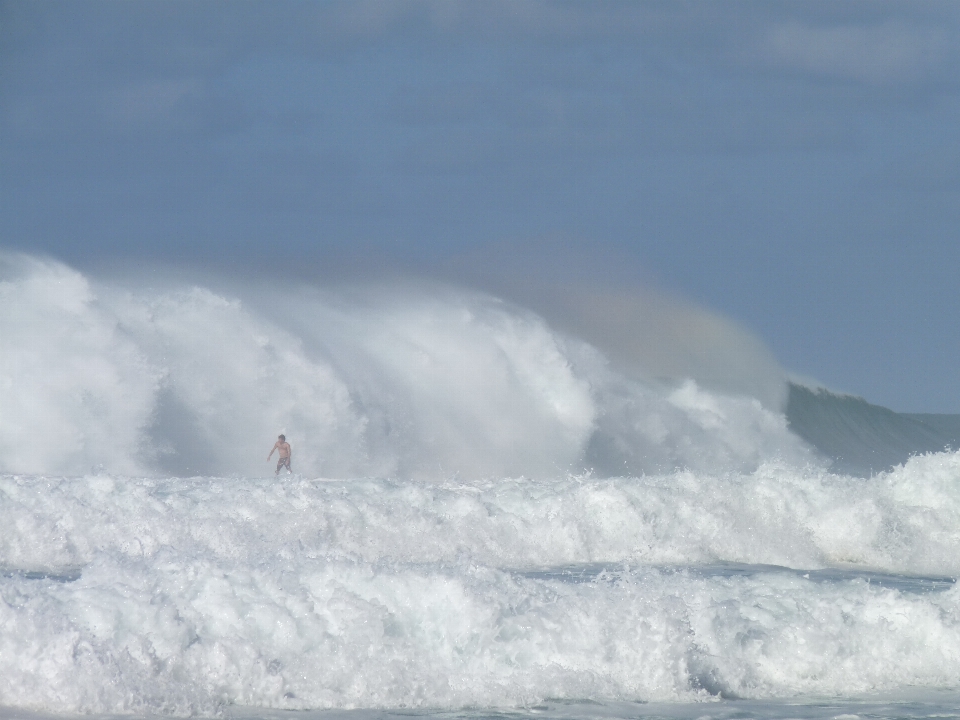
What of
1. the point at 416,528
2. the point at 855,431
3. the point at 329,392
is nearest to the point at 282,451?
the point at 329,392

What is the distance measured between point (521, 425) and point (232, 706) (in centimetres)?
1751

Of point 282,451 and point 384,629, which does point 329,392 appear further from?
point 384,629

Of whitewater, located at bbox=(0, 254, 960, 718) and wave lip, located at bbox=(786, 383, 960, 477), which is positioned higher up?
wave lip, located at bbox=(786, 383, 960, 477)

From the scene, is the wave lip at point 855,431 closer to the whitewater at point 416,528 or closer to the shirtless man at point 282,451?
the whitewater at point 416,528

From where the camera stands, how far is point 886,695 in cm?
768

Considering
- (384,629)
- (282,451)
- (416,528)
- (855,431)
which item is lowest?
(384,629)

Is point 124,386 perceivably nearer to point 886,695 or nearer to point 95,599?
point 95,599

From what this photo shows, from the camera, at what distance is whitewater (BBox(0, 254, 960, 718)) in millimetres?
6922

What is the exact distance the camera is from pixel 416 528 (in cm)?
1289

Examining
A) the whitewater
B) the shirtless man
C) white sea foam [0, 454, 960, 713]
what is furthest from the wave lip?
white sea foam [0, 454, 960, 713]

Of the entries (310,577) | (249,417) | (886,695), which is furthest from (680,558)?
(249,417)

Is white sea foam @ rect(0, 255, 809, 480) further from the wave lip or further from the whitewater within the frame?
the wave lip

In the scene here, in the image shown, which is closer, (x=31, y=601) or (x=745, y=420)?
(x=31, y=601)

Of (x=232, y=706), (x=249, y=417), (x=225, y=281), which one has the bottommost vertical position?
(x=232, y=706)
